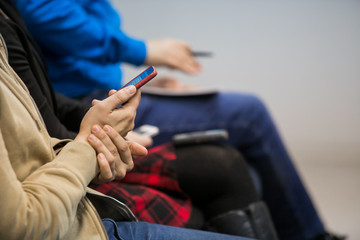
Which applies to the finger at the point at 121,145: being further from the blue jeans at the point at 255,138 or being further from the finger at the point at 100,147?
the blue jeans at the point at 255,138

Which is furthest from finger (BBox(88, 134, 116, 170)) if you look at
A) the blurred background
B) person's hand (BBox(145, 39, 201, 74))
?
the blurred background

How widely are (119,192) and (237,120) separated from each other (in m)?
0.46

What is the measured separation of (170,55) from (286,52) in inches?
27.6

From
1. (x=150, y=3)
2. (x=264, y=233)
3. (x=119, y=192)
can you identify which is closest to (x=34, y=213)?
(x=119, y=192)

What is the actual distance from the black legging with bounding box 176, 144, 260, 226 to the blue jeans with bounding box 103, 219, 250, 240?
14 cm

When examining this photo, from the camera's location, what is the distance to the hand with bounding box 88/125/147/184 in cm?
46

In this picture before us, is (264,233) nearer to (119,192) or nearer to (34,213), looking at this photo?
(119,192)

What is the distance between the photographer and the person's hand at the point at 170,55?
3.38ft

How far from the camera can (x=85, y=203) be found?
455 millimetres

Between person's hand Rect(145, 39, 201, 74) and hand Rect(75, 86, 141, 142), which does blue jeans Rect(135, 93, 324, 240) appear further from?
hand Rect(75, 86, 141, 142)

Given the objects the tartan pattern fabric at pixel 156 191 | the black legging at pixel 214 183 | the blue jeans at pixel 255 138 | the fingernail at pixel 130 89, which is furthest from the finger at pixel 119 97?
the blue jeans at pixel 255 138

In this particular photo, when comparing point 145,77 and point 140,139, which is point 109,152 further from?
point 140,139

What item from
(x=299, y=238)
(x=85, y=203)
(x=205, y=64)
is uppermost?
(x=85, y=203)

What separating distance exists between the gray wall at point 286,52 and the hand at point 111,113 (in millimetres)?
1106
